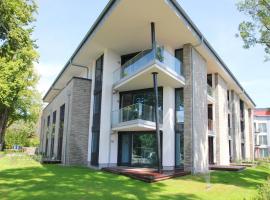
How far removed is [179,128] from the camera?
17.7 m

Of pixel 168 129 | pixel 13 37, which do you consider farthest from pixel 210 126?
pixel 13 37

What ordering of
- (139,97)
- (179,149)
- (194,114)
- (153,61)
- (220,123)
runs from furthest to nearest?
1. (220,123)
2. (139,97)
3. (179,149)
4. (194,114)
5. (153,61)

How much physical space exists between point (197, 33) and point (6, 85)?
1456 centimetres

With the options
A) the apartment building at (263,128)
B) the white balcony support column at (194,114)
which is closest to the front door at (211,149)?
the white balcony support column at (194,114)

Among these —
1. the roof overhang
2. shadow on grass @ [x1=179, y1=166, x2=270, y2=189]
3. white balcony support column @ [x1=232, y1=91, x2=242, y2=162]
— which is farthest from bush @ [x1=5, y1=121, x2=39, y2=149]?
shadow on grass @ [x1=179, y1=166, x2=270, y2=189]

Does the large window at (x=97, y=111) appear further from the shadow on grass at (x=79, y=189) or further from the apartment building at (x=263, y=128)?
the apartment building at (x=263, y=128)

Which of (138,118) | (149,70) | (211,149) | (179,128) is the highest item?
(149,70)

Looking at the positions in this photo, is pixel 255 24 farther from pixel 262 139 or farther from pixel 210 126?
pixel 262 139

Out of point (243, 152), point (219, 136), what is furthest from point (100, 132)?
point (243, 152)

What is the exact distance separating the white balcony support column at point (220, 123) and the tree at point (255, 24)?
18.0 ft

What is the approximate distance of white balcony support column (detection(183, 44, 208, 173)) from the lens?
16.6 metres

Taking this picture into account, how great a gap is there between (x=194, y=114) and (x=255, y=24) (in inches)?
343

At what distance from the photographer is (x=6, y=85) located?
20.0 m

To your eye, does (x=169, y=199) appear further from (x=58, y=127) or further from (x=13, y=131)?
(x=13, y=131)
